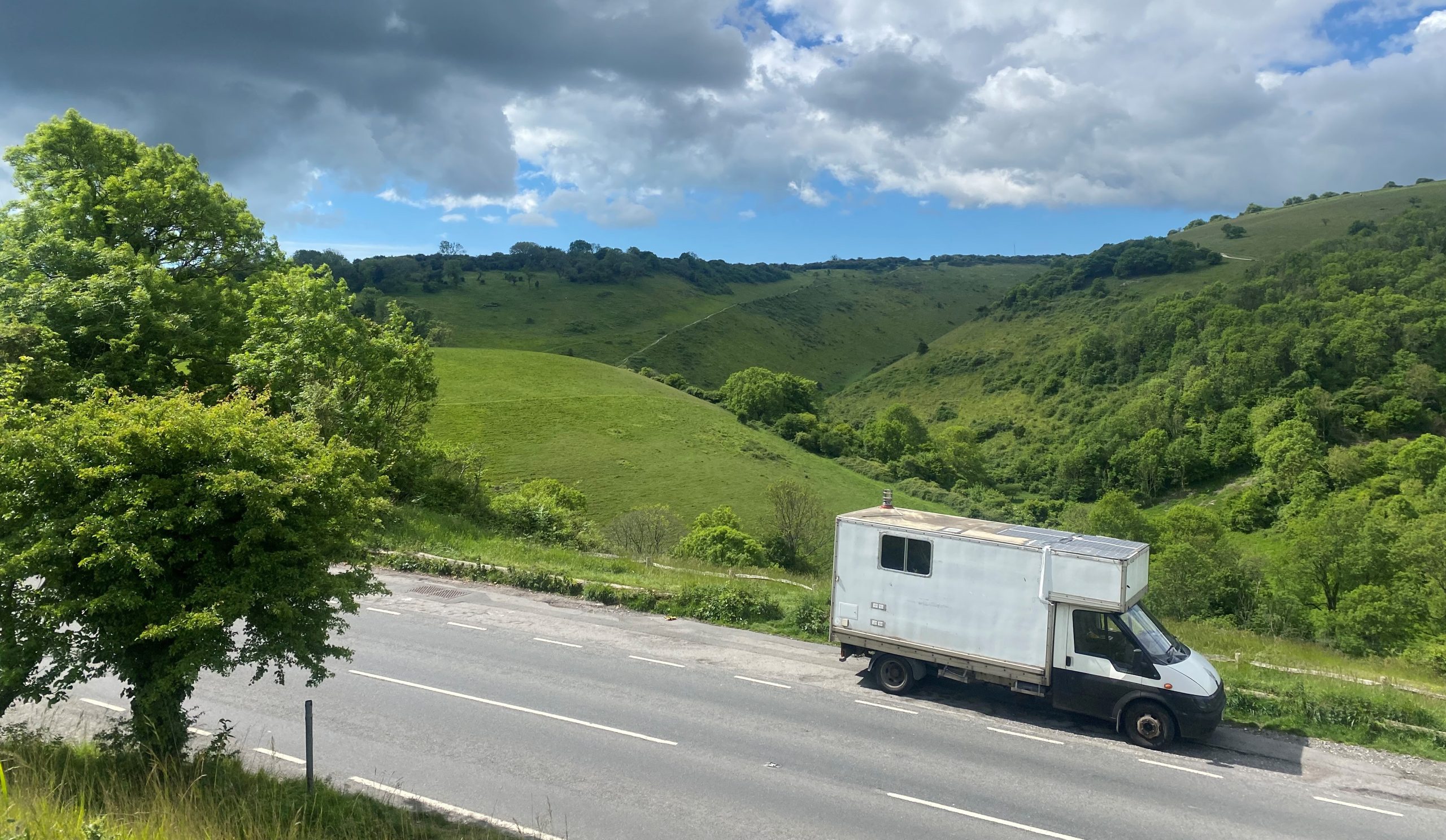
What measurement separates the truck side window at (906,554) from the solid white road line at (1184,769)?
4303 mm


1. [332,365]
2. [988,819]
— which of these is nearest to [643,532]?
[332,365]

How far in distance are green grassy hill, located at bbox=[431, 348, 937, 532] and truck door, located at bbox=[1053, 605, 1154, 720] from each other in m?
47.7

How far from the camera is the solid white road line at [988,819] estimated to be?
9781 mm

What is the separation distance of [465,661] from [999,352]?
149782 millimetres

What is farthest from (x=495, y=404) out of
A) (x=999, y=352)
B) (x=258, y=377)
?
(x=999, y=352)

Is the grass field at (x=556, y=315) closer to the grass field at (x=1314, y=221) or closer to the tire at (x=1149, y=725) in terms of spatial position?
the grass field at (x=1314, y=221)

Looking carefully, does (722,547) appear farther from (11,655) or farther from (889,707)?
(11,655)

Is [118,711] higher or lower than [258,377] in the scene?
lower

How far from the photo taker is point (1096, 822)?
10.1 m

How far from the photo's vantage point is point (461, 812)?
950cm

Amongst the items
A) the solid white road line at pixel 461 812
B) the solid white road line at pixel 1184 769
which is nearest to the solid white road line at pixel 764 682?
the solid white road line at pixel 1184 769

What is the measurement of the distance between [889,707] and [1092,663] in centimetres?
347

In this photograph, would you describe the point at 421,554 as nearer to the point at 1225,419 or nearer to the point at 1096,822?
the point at 1096,822

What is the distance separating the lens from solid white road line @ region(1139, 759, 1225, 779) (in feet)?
38.1
